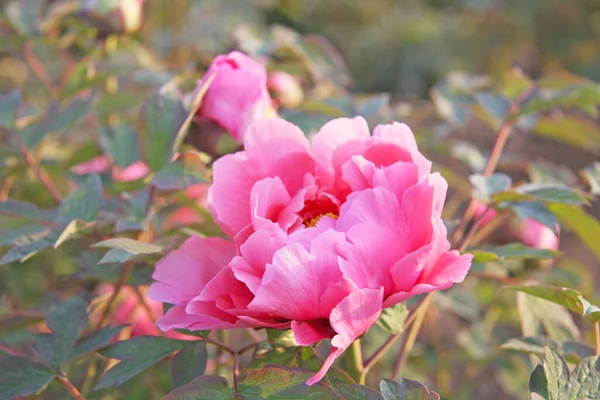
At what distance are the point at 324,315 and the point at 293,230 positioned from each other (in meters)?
0.08

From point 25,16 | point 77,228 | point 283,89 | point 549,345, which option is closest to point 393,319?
point 549,345

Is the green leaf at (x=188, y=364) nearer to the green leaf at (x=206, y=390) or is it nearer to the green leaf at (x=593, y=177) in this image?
the green leaf at (x=206, y=390)

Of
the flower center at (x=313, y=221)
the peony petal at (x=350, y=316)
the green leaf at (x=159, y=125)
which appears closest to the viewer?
the peony petal at (x=350, y=316)

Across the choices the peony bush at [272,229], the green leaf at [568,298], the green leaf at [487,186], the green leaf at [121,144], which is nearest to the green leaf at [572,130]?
the peony bush at [272,229]

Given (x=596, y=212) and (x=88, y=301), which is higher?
(x=88, y=301)

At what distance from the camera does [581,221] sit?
72 centimetres

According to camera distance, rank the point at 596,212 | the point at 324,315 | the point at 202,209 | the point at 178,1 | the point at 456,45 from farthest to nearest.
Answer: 1. the point at 456,45
2. the point at 596,212
3. the point at 178,1
4. the point at 202,209
5. the point at 324,315

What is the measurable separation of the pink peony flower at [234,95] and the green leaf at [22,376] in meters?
0.27

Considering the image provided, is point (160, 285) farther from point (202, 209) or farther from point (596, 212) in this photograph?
point (596, 212)

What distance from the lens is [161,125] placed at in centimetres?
66

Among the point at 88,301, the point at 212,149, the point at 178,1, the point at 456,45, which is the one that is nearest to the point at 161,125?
the point at 212,149

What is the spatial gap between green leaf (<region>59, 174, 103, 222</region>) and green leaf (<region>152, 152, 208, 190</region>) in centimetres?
7

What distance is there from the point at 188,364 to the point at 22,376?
0.47ft

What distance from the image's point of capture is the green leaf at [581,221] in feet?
2.22
